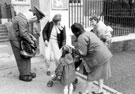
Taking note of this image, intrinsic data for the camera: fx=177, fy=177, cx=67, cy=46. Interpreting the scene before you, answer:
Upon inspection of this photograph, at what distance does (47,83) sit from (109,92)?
1422 millimetres

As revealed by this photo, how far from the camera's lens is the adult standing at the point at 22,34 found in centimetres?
390

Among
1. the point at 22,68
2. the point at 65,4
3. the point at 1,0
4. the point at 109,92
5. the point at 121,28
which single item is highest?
the point at 1,0

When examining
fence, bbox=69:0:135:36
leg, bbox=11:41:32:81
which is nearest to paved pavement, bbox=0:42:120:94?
leg, bbox=11:41:32:81

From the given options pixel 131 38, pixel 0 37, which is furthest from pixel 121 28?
pixel 0 37

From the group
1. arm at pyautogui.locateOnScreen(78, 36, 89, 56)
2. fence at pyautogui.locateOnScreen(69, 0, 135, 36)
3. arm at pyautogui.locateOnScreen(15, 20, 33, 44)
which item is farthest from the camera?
fence at pyautogui.locateOnScreen(69, 0, 135, 36)

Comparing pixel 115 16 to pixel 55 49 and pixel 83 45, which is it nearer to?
pixel 55 49

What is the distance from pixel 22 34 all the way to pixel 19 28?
0.48 ft

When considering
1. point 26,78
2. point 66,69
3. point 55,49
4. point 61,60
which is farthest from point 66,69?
point 26,78

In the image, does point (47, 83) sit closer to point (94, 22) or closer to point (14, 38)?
point (14, 38)

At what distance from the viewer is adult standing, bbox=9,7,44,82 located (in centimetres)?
390

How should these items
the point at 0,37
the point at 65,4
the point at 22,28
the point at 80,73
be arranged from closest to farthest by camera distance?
the point at 22,28 < the point at 80,73 < the point at 65,4 < the point at 0,37

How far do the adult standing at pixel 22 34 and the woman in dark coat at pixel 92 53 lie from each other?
1.16 metres

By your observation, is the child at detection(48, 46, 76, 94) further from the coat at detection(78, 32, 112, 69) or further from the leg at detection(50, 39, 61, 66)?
the leg at detection(50, 39, 61, 66)

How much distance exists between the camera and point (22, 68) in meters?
4.34
